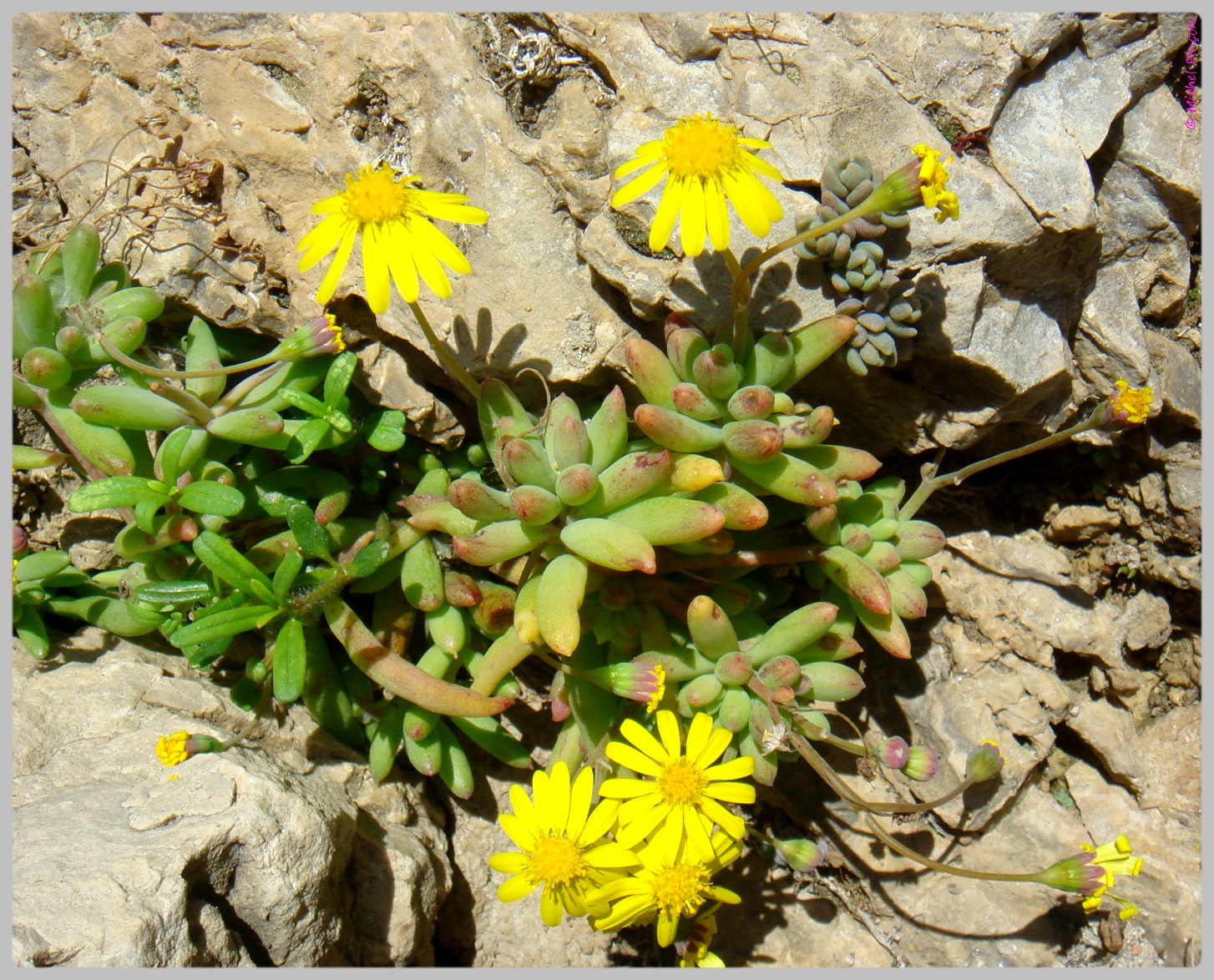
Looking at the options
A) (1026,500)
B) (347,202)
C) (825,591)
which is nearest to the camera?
(347,202)

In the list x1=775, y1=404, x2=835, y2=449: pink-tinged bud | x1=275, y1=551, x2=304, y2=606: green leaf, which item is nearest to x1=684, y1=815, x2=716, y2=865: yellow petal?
x1=775, y1=404, x2=835, y2=449: pink-tinged bud

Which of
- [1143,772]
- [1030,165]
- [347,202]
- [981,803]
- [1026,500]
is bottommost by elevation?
[981,803]

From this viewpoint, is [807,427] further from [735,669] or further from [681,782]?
[681,782]

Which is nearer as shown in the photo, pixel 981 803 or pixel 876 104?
pixel 876 104

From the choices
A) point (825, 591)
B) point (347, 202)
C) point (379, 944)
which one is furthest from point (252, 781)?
point (825, 591)

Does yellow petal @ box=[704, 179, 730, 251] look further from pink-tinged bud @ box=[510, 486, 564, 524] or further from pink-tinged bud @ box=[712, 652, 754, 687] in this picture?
pink-tinged bud @ box=[712, 652, 754, 687]

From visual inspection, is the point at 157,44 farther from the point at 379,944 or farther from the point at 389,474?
the point at 379,944
